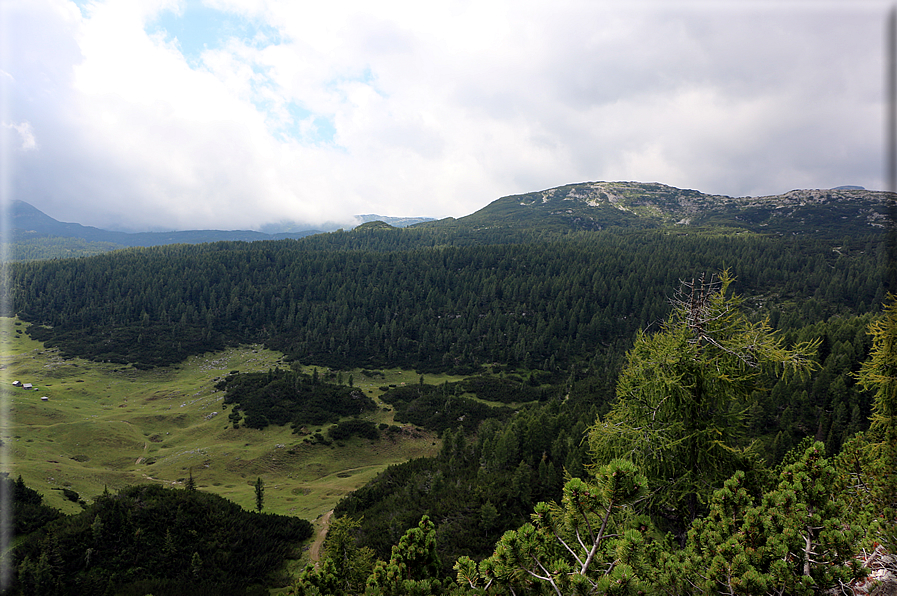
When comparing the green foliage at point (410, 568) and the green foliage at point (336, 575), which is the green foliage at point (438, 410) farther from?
the green foliage at point (410, 568)

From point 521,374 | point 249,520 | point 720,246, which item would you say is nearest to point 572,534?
point 249,520

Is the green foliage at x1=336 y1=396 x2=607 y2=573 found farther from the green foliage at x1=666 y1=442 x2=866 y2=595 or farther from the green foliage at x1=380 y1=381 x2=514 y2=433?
the green foliage at x1=380 y1=381 x2=514 y2=433

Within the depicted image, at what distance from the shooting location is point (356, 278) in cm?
17638

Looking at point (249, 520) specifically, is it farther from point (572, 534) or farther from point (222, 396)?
point (222, 396)

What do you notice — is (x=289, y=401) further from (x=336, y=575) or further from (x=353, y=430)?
(x=336, y=575)

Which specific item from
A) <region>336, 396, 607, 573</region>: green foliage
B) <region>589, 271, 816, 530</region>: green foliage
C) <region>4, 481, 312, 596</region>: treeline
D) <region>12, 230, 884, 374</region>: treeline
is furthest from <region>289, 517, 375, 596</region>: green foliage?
<region>12, 230, 884, 374</region>: treeline

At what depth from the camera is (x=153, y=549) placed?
86.1 ft

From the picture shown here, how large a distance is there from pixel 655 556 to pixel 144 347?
140402mm

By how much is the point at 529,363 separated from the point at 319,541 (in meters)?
92.8

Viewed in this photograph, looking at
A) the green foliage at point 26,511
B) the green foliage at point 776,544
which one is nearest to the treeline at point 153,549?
the green foliage at point 26,511

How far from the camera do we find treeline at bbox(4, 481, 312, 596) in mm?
22297

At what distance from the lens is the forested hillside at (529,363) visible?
322 inches

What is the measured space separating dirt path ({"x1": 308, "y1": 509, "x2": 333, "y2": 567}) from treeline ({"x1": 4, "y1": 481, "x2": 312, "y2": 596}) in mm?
1332

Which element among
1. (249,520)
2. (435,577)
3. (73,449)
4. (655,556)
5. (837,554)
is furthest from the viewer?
(73,449)
